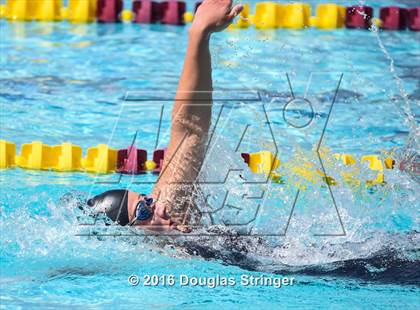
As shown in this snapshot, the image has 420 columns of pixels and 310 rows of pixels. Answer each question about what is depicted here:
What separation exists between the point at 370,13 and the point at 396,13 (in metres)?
0.22

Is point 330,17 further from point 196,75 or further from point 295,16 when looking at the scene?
point 196,75

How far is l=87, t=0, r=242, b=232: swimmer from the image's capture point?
10.6 feet

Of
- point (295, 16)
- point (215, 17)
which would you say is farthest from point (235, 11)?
point (295, 16)

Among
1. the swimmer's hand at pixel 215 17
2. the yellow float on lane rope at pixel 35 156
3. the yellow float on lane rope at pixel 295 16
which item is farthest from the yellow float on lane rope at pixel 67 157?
the yellow float on lane rope at pixel 295 16

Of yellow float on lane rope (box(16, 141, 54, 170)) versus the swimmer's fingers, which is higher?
the swimmer's fingers

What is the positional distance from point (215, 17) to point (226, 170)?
866 mm

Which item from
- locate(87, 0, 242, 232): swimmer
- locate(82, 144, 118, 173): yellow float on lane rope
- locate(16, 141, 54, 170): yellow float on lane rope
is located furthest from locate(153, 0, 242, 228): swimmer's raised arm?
locate(16, 141, 54, 170): yellow float on lane rope

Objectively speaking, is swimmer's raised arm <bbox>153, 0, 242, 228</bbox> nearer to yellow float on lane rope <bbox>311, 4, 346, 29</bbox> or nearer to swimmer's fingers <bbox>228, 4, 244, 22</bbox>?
swimmer's fingers <bbox>228, 4, 244, 22</bbox>

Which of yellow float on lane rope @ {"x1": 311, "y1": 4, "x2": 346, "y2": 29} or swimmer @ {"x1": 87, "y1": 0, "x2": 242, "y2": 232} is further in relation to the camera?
yellow float on lane rope @ {"x1": 311, "y1": 4, "x2": 346, "y2": 29}

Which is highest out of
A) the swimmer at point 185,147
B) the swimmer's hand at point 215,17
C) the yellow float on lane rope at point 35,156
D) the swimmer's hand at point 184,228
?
the swimmer's hand at point 215,17

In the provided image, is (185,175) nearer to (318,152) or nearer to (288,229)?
(288,229)

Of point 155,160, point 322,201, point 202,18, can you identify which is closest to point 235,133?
point 155,160

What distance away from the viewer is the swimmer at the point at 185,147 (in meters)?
3.24

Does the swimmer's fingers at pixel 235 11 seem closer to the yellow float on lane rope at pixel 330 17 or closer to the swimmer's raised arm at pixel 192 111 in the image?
the swimmer's raised arm at pixel 192 111
